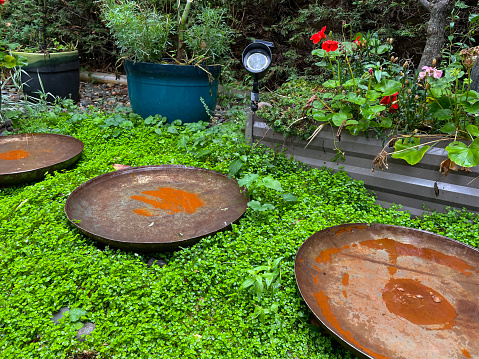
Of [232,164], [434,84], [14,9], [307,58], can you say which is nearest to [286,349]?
[232,164]

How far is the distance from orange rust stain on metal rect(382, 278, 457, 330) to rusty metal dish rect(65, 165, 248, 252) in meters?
0.93

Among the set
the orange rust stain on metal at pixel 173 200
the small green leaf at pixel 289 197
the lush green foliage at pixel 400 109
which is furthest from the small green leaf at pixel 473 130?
the orange rust stain on metal at pixel 173 200

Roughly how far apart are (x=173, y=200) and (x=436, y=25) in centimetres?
256

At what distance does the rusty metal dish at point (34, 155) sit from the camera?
259 cm

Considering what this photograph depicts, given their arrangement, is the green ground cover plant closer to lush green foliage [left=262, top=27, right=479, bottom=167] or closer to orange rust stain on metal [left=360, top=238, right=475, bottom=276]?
orange rust stain on metal [left=360, top=238, right=475, bottom=276]

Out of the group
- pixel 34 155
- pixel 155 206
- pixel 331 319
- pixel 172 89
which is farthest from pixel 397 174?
pixel 34 155

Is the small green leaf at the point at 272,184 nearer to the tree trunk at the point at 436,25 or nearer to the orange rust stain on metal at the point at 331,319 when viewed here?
the orange rust stain on metal at the point at 331,319

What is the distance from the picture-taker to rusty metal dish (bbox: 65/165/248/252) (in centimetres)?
193

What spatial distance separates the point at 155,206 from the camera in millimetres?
2250

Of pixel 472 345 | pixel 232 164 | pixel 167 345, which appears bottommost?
pixel 167 345

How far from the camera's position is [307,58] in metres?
4.95

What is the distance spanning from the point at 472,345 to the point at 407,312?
245 millimetres

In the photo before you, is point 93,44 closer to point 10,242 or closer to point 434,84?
point 10,242

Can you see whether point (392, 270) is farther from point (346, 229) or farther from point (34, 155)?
point (34, 155)
